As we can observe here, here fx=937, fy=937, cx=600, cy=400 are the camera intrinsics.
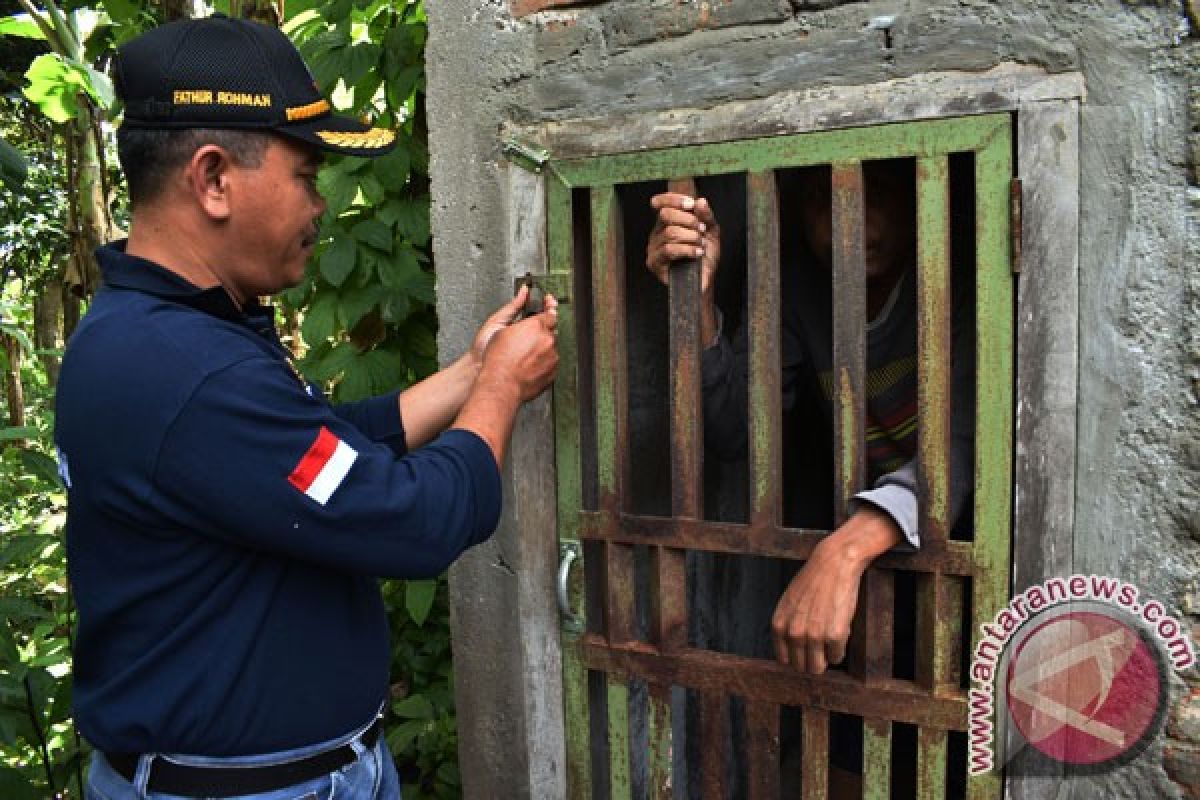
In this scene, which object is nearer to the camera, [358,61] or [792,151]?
[792,151]

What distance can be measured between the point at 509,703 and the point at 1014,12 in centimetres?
173

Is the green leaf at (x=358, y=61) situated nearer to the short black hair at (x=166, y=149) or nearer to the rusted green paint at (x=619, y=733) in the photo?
the short black hair at (x=166, y=149)

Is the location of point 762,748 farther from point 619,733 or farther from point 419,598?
point 419,598

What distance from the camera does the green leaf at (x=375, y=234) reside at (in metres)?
2.79

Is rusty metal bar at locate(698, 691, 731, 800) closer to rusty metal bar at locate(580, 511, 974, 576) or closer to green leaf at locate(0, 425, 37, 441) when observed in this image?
rusty metal bar at locate(580, 511, 974, 576)

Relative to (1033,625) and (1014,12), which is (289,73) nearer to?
(1014,12)

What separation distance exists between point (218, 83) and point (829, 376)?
1.39 m

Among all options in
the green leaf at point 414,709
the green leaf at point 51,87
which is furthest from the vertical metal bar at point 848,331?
the green leaf at point 51,87

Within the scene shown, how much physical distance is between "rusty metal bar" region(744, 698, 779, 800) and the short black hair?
4.45ft

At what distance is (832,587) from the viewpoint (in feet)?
5.39

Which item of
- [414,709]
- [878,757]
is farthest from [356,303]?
[878,757]

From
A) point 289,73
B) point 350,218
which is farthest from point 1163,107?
point 350,218

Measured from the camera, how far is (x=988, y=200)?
1550 millimetres

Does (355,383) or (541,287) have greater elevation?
(541,287)
